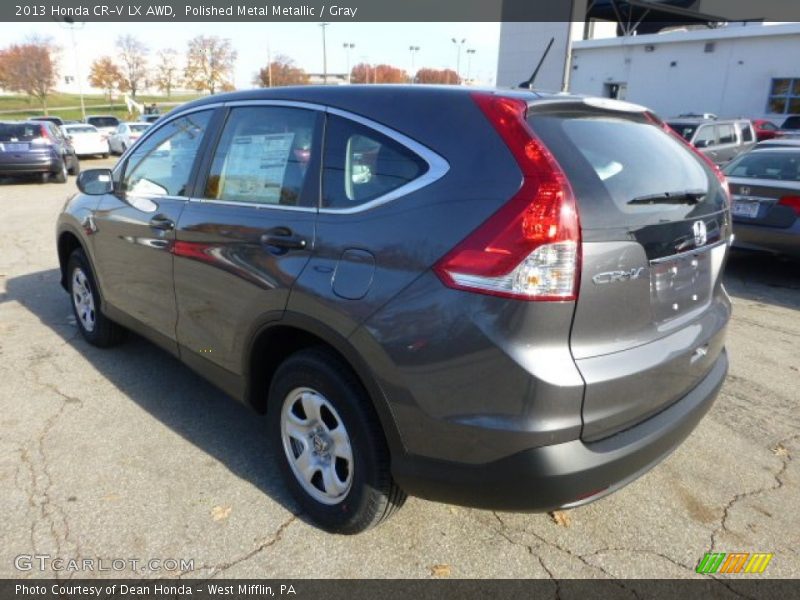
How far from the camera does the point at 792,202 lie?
614 cm

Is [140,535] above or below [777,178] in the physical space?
below

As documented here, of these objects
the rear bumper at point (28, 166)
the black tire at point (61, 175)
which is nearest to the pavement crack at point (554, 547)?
the rear bumper at point (28, 166)

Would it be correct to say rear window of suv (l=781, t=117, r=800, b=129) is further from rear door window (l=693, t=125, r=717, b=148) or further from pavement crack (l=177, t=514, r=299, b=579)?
pavement crack (l=177, t=514, r=299, b=579)

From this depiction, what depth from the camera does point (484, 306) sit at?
1883 millimetres

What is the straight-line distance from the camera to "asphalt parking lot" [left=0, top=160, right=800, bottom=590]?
2430 millimetres

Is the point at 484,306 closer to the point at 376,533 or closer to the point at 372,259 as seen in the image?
the point at 372,259

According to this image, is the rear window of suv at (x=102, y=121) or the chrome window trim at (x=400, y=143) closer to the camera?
the chrome window trim at (x=400, y=143)

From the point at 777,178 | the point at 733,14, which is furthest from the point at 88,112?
the point at 777,178

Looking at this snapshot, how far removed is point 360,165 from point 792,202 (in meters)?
5.71

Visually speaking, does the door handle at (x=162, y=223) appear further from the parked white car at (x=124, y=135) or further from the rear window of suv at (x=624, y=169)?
the parked white car at (x=124, y=135)

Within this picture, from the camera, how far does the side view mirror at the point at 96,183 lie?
13.0 feet

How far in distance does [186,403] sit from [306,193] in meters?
1.92

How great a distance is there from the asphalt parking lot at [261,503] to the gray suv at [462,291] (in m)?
0.26
